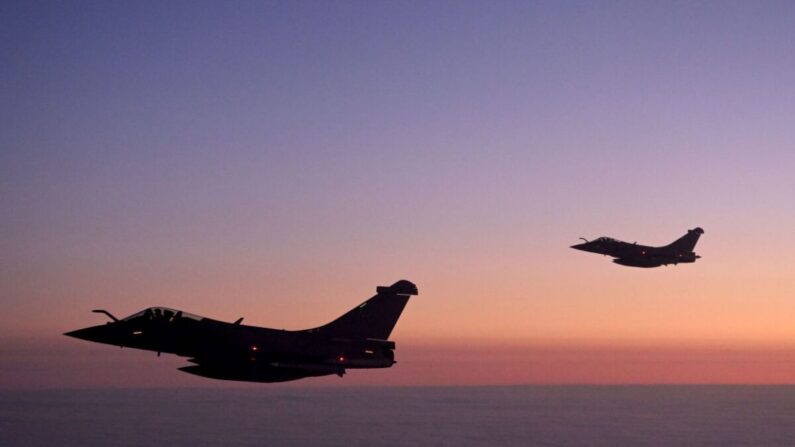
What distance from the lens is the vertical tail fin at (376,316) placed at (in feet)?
177

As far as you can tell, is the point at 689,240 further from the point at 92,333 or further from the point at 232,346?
the point at 92,333

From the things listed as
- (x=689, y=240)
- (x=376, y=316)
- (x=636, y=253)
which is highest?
(x=689, y=240)

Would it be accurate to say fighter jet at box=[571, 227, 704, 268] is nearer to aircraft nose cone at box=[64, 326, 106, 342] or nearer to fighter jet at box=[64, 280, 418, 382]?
fighter jet at box=[64, 280, 418, 382]

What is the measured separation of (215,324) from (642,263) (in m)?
54.0

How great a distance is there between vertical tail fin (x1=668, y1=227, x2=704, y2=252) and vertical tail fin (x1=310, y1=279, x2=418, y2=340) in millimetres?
47548

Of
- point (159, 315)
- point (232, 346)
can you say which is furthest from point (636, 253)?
point (159, 315)

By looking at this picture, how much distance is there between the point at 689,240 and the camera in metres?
93.4

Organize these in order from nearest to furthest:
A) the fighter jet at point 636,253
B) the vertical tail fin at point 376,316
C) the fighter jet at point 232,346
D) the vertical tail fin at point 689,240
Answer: the fighter jet at point 232,346
the vertical tail fin at point 376,316
the fighter jet at point 636,253
the vertical tail fin at point 689,240

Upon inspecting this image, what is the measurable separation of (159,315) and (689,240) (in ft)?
218

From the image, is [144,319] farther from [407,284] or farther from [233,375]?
[407,284]

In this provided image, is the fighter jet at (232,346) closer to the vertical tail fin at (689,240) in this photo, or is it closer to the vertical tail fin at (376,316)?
the vertical tail fin at (376,316)

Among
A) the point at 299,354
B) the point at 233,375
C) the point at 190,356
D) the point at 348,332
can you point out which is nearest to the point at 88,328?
the point at 190,356

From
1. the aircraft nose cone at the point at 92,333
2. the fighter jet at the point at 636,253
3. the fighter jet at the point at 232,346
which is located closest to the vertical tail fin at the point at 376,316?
the fighter jet at the point at 232,346

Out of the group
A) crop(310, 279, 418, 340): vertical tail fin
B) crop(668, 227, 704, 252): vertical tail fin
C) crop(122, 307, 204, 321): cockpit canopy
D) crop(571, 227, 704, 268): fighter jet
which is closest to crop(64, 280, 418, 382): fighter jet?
crop(122, 307, 204, 321): cockpit canopy
